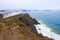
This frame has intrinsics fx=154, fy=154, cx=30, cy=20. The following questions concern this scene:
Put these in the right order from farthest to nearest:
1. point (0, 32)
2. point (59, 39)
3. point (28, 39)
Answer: point (59, 39), point (0, 32), point (28, 39)

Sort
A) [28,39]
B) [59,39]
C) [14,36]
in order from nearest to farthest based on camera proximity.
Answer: [28,39] < [14,36] < [59,39]

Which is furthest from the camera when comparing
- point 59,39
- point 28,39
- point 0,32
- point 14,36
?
point 59,39

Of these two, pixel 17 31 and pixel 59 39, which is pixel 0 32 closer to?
pixel 17 31

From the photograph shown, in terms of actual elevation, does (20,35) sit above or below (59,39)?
above

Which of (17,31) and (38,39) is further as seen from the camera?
(17,31)

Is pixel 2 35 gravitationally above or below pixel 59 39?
above

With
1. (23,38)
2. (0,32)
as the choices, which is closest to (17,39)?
(23,38)

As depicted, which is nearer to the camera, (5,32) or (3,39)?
(3,39)

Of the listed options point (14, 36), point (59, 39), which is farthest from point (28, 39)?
point (59, 39)

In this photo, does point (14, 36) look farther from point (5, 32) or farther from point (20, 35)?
point (5, 32)
